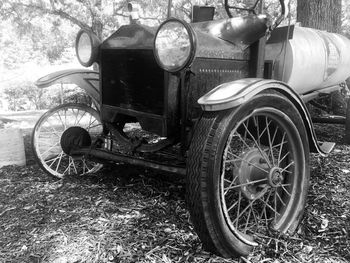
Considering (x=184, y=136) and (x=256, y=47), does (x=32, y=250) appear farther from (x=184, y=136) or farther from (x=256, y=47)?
(x=256, y=47)

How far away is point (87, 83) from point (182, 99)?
46.9 inches

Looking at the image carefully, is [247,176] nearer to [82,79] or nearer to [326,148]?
[326,148]

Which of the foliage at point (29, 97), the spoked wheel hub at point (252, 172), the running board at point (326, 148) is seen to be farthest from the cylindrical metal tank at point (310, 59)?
the foliage at point (29, 97)

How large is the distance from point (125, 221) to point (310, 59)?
86.9 inches

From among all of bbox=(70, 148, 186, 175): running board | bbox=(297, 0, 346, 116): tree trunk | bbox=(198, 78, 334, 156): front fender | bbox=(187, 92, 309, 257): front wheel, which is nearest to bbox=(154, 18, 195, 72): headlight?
bbox=(198, 78, 334, 156): front fender

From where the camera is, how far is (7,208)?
2678 mm

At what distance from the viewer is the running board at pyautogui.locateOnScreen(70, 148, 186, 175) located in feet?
7.99

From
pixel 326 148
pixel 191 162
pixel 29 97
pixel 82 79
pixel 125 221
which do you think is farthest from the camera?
pixel 29 97

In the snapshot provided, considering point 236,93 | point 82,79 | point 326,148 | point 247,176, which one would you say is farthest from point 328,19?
point 236,93

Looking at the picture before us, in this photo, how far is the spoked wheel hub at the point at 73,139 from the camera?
3.19 meters

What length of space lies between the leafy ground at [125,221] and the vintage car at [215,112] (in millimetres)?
164

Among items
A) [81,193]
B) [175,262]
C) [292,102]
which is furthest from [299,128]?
[81,193]

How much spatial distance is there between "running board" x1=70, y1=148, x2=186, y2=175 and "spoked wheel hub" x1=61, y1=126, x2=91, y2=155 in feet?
0.20

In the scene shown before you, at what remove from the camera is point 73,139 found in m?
3.22
